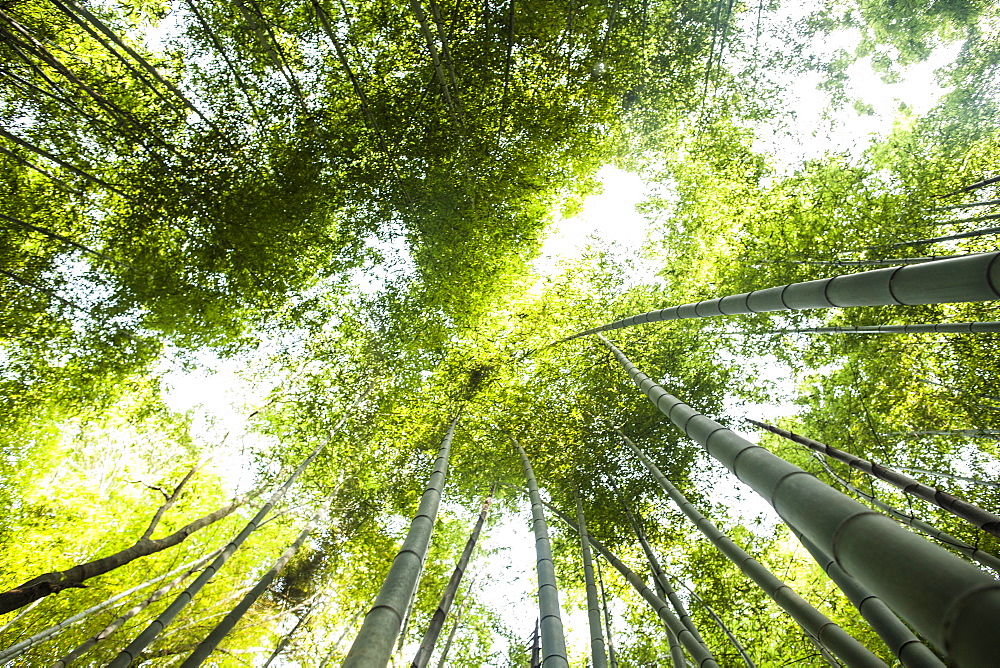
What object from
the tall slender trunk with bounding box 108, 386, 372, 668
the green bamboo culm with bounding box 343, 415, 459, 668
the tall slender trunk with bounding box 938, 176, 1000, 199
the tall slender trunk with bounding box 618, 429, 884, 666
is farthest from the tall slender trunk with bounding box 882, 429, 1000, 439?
the tall slender trunk with bounding box 108, 386, 372, 668

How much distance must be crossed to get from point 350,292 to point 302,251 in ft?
2.85

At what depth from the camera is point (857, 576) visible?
0.99m

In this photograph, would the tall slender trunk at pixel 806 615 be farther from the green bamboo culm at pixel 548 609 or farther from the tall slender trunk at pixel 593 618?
the tall slender trunk at pixel 593 618

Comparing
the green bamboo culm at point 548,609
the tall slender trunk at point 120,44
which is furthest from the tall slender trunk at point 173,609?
the tall slender trunk at point 120,44

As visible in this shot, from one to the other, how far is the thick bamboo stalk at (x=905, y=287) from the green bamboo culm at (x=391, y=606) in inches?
80.0

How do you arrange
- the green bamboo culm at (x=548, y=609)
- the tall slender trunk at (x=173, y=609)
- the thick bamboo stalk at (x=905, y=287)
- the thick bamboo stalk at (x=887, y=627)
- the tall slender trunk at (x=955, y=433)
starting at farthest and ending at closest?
1. the tall slender trunk at (x=955, y=433)
2. the tall slender trunk at (x=173, y=609)
3. the green bamboo culm at (x=548, y=609)
4. the thick bamboo stalk at (x=887, y=627)
5. the thick bamboo stalk at (x=905, y=287)

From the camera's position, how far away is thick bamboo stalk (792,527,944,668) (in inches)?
60.7

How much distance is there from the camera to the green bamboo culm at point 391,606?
1.41 meters

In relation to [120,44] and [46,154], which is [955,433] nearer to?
[120,44]

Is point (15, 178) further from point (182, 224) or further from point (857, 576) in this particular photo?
point (857, 576)

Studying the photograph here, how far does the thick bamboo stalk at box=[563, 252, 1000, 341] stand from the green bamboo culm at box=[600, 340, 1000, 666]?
68 centimetres

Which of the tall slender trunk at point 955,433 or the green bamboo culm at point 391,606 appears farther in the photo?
the tall slender trunk at point 955,433

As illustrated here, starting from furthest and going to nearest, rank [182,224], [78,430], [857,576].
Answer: [78,430] → [182,224] → [857,576]

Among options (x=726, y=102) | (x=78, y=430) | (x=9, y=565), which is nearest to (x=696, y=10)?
(x=726, y=102)
